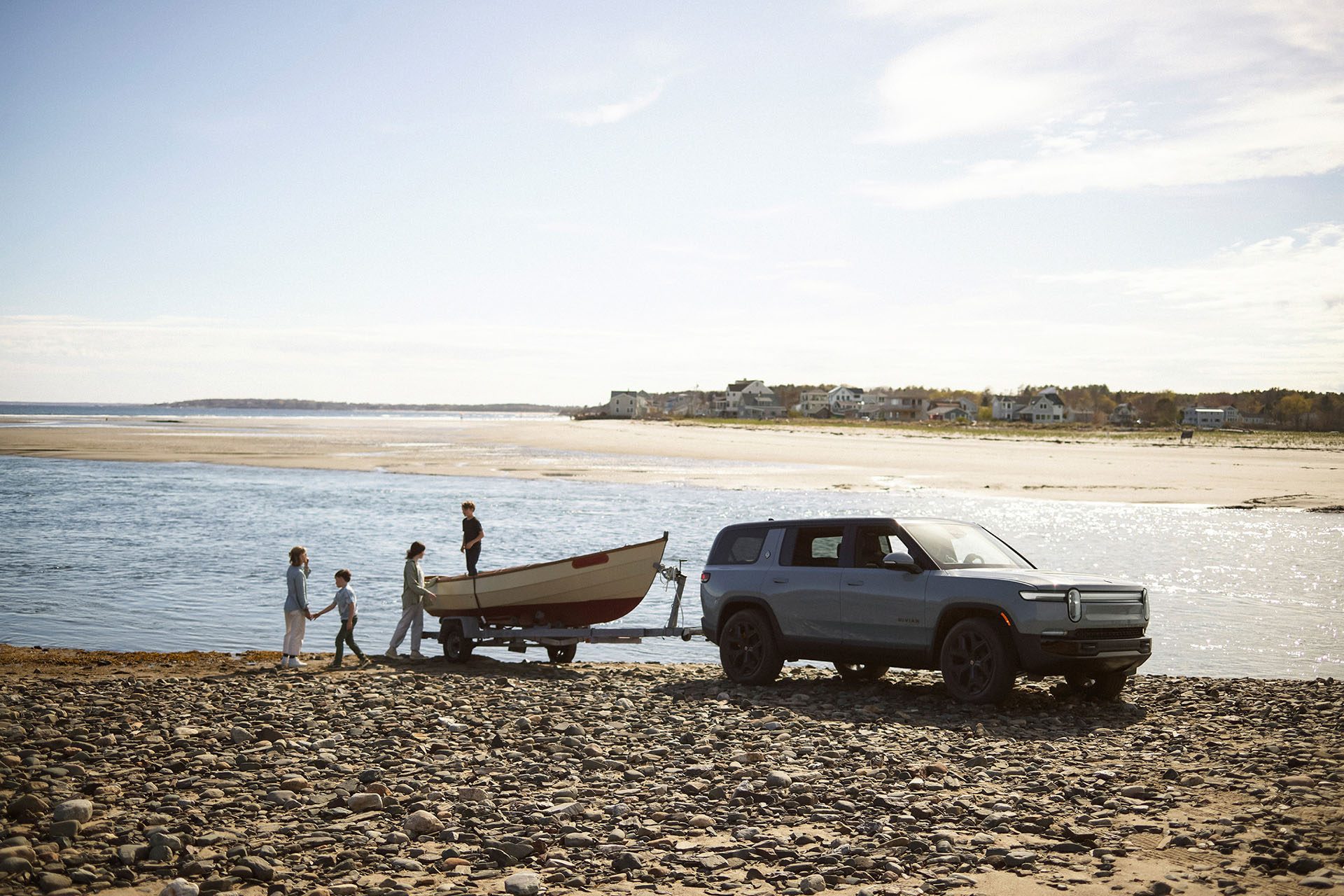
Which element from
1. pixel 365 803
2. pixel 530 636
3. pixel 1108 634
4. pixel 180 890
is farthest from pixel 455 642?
pixel 180 890

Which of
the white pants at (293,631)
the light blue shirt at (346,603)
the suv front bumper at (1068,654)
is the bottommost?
the white pants at (293,631)

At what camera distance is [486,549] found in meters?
28.0

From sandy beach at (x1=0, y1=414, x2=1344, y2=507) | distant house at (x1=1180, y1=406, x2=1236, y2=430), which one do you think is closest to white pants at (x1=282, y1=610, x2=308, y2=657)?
sandy beach at (x1=0, y1=414, x2=1344, y2=507)

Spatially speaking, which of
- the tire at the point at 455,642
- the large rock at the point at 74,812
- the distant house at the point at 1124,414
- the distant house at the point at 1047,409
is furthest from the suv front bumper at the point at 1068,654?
the distant house at the point at 1124,414

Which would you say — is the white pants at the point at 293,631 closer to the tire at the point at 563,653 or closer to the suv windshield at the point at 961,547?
the tire at the point at 563,653

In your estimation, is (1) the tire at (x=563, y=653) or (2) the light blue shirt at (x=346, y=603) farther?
(1) the tire at (x=563, y=653)

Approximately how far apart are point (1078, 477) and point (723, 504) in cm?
2419

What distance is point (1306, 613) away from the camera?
20.3 meters

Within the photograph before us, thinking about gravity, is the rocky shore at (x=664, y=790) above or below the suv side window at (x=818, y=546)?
below

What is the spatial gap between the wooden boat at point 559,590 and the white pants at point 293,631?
1912mm

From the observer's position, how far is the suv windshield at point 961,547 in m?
12.1

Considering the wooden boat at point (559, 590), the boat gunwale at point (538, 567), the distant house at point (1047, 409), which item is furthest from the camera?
the distant house at point (1047, 409)

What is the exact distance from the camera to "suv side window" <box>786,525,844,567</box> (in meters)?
12.8

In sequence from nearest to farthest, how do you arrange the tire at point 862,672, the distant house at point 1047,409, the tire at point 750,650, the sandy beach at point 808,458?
the tire at point 750,650
the tire at point 862,672
the sandy beach at point 808,458
the distant house at point 1047,409
